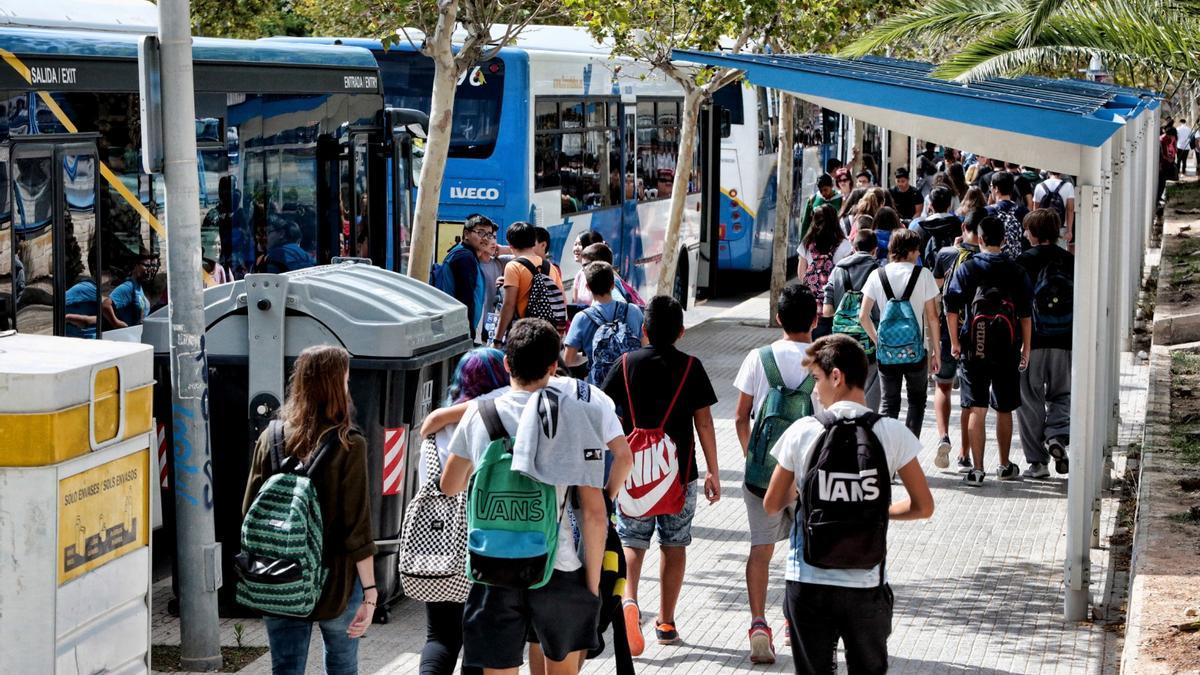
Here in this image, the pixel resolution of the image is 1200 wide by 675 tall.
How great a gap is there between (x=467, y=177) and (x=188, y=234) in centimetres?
873

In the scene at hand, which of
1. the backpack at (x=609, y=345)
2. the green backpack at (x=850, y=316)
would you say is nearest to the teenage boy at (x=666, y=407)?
the backpack at (x=609, y=345)

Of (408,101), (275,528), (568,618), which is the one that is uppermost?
(408,101)

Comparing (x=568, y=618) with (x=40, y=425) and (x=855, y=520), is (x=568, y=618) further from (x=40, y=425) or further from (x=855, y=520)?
(x=40, y=425)

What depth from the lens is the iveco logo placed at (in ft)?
51.9

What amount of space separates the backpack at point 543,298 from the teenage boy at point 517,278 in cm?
2

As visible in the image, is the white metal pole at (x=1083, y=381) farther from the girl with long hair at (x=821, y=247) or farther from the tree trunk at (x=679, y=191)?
the tree trunk at (x=679, y=191)

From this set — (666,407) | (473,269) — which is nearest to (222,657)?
(666,407)

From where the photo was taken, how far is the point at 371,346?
7.58m

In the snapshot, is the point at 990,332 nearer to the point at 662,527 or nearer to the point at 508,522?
the point at 662,527

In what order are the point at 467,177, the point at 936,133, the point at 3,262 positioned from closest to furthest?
the point at 3,262 < the point at 936,133 < the point at 467,177

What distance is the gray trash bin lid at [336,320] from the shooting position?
24.7 feet

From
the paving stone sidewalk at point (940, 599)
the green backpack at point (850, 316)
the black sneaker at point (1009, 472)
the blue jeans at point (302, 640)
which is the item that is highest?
the green backpack at point (850, 316)

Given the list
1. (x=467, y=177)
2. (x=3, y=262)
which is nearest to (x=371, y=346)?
(x=3, y=262)

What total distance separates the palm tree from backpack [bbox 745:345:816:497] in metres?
5.08
